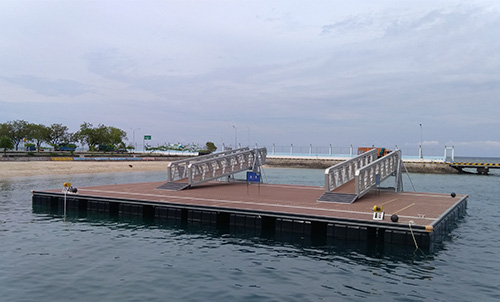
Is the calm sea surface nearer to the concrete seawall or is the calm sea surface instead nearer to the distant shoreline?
the distant shoreline

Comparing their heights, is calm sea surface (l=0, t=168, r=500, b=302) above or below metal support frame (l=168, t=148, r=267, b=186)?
below

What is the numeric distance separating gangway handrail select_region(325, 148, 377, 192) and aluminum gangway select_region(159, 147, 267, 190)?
9.93m

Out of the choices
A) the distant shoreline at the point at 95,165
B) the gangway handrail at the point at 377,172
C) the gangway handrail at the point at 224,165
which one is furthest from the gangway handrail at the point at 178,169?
the distant shoreline at the point at 95,165

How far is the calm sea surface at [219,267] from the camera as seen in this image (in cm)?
1270

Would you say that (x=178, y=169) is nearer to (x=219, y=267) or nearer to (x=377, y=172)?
(x=377, y=172)

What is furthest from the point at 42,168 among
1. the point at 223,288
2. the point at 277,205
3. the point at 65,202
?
the point at 223,288

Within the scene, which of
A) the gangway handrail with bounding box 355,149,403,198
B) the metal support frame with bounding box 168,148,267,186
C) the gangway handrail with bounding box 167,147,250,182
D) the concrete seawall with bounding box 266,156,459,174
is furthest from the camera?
the concrete seawall with bounding box 266,156,459,174

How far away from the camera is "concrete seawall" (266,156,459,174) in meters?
89.9

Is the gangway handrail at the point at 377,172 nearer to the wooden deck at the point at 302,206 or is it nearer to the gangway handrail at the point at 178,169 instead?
the wooden deck at the point at 302,206

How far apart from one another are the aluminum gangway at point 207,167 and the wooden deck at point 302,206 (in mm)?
963

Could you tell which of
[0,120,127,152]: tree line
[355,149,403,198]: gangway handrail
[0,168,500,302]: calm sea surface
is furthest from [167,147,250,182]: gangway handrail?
[0,120,127,152]: tree line

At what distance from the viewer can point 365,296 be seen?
12.7m

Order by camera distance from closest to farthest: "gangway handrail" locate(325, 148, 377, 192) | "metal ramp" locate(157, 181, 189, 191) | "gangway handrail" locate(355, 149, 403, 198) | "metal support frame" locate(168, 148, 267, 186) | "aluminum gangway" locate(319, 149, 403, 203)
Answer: "aluminum gangway" locate(319, 149, 403, 203), "gangway handrail" locate(355, 149, 403, 198), "gangway handrail" locate(325, 148, 377, 192), "metal ramp" locate(157, 181, 189, 191), "metal support frame" locate(168, 148, 267, 186)

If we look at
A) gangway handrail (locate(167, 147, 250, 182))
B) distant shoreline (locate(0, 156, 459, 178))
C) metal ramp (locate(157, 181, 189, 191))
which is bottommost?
distant shoreline (locate(0, 156, 459, 178))
